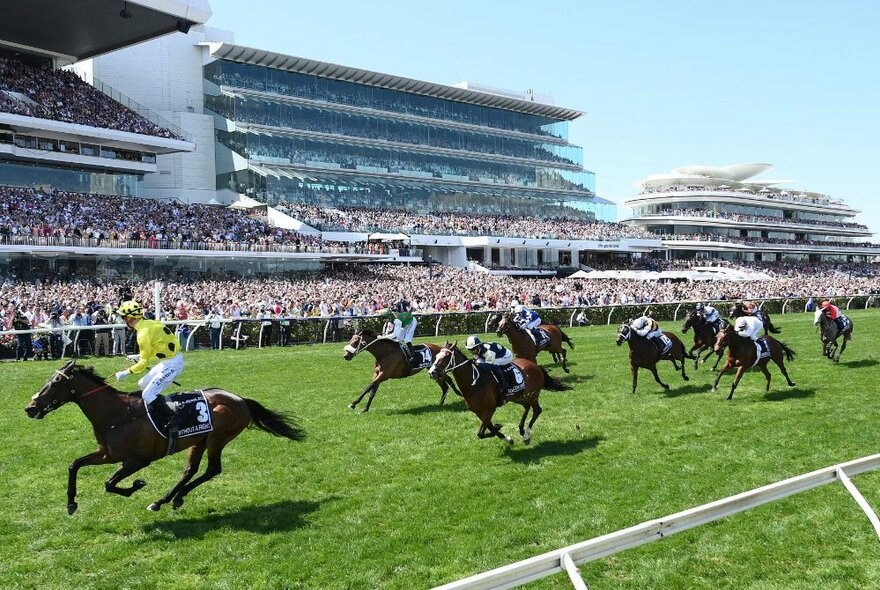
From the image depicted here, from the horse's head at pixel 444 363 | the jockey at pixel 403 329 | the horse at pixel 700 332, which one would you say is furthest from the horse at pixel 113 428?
the horse at pixel 700 332

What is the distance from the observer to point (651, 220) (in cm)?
7100

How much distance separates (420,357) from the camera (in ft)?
37.3

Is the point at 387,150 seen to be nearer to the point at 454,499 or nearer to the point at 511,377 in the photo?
the point at 511,377

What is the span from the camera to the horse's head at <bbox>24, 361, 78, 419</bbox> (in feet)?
19.9

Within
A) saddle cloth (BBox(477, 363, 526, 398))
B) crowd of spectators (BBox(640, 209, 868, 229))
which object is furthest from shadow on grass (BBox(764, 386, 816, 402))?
crowd of spectators (BBox(640, 209, 868, 229))

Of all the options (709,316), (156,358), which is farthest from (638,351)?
(156,358)

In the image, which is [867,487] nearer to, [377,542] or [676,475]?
[676,475]

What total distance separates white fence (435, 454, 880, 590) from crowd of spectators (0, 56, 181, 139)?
113ft

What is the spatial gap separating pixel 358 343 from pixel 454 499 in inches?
176

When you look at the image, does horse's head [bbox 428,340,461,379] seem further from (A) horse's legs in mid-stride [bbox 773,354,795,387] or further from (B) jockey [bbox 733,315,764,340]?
(A) horse's legs in mid-stride [bbox 773,354,795,387]

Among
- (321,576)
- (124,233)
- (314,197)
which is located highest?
(314,197)

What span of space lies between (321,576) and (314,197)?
42891 millimetres

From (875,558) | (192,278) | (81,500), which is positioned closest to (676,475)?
(875,558)

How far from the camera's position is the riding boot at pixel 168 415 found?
20.6ft
